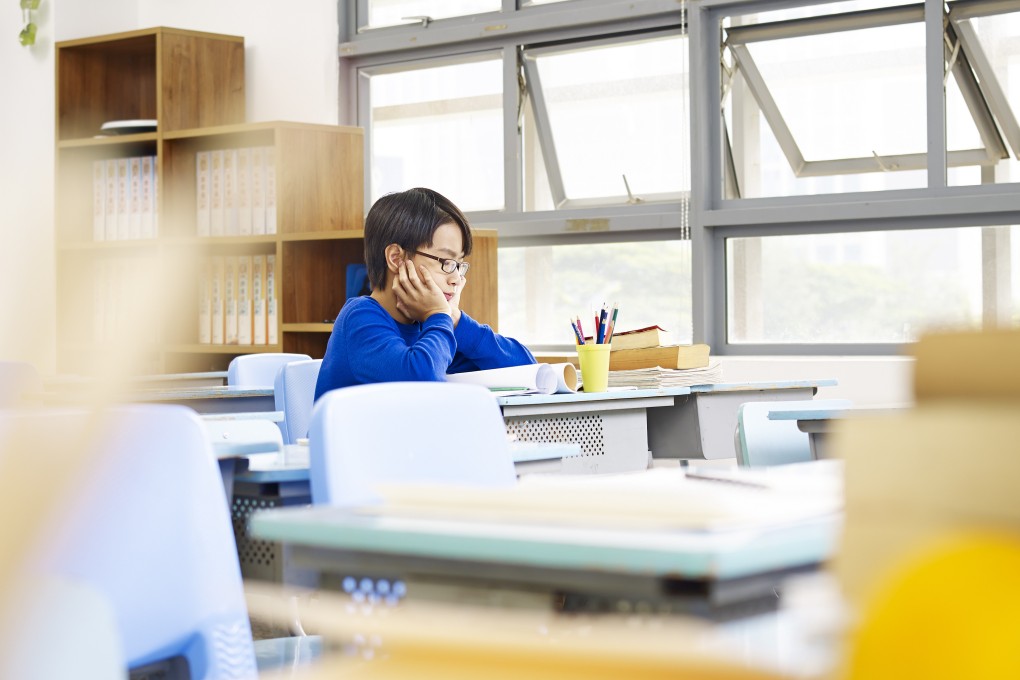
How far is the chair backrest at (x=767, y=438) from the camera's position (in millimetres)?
2561

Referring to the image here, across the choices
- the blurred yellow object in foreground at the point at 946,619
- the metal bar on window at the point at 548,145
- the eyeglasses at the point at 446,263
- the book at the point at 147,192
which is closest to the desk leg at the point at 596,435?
the eyeglasses at the point at 446,263

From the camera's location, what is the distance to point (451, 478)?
140 centimetres

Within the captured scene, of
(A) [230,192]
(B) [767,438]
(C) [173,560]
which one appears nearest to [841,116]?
(B) [767,438]

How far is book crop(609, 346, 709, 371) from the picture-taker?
339 centimetres

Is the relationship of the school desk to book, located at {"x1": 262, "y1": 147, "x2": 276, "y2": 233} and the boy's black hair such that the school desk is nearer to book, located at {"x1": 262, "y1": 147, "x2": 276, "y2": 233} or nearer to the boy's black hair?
the boy's black hair

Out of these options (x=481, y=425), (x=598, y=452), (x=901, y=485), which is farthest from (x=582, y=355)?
(x=901, y=485)

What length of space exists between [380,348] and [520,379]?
39cm

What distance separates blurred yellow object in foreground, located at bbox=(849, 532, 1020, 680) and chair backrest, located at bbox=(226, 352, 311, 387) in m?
3.60

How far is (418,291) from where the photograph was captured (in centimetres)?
280

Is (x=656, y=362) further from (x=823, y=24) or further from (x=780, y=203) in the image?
(x=823, y=24)

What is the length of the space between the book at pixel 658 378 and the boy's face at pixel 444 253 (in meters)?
0.70

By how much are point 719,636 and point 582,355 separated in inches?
110

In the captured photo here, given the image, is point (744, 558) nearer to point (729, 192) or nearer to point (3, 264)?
point (3, 264)

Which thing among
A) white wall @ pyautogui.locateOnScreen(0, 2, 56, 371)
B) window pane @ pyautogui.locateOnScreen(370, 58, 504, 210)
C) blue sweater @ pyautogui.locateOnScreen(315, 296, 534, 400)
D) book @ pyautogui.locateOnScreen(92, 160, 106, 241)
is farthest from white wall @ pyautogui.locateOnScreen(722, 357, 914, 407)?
white wall @ pyautogui.locateOnScreen(0, 2, 56, 371)
